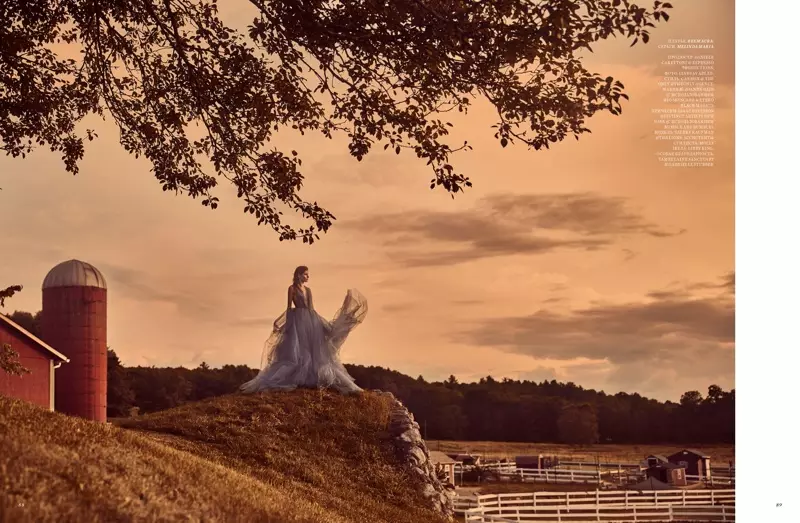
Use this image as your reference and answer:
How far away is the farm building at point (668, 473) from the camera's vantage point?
15.4m

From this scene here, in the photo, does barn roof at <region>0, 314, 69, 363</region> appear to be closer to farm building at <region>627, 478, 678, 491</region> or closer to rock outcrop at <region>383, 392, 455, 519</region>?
rock outcrop at <region>383, 392, 455, 519</region>

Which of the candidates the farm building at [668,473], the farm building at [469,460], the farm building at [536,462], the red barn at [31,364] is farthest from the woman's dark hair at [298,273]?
the farm building at [536,462]

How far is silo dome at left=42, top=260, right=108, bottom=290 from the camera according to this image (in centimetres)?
1091

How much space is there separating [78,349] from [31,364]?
695 mm

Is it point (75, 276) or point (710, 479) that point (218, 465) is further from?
point (710, 479)

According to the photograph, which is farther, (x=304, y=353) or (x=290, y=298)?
(x=304, y=353)

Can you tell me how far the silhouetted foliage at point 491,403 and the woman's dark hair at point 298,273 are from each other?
4.80ft

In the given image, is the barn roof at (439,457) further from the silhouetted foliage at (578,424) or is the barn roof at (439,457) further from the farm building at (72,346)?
the farm building at (72,346)

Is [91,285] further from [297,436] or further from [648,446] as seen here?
[648,446]

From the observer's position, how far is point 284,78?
26.3 feet

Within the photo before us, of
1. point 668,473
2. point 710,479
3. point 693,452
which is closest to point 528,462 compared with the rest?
point 668,473

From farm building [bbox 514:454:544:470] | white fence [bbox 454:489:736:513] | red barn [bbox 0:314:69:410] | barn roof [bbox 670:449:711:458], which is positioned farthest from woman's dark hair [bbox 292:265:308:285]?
farm building [bbox 514:454:544:470]

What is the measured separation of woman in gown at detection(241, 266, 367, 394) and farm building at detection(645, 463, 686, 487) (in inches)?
255
